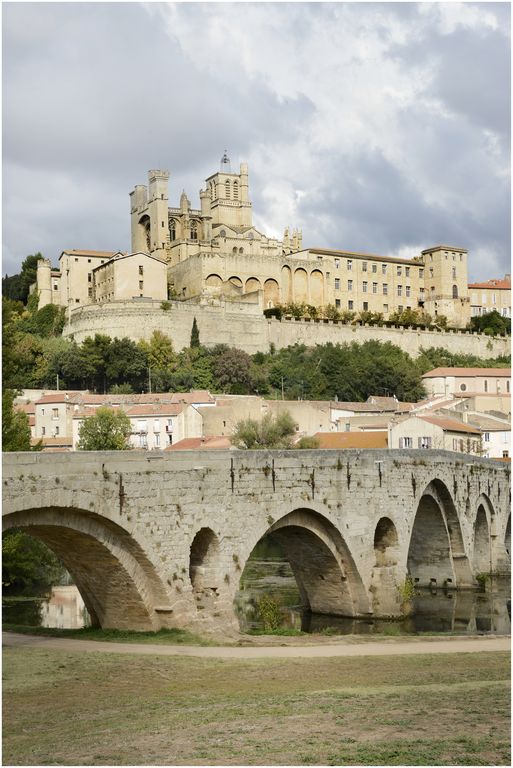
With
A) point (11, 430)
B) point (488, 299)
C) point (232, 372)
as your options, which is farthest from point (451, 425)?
point (488, 299)

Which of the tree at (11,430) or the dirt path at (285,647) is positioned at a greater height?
the tree at (11,430)

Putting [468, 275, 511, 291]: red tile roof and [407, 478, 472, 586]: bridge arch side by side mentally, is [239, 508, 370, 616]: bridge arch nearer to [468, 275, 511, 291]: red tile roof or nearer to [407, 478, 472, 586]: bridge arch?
[407, 478, 472, 586]: bridge arch

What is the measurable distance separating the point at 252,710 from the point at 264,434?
41732 mm

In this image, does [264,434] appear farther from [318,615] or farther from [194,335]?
[318,615]

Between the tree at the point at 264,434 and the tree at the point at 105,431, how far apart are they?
5582 mm

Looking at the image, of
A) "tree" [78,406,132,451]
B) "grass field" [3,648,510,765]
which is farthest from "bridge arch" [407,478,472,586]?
"tree" [78,406,132,451]

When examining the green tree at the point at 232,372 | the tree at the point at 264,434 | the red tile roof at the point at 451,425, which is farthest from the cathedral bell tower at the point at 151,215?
the red tile roof at the point at 451,425

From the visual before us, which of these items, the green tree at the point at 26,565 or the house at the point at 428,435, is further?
the house at the point at 428,435

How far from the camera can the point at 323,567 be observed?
25.9 meters

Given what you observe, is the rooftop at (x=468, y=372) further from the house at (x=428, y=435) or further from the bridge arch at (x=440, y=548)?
the bridge arch at (x=440, y=548)

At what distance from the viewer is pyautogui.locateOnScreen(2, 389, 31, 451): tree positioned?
2889cm

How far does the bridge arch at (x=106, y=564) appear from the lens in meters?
18.3

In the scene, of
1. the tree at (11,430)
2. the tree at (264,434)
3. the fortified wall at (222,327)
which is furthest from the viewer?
the fortified wall at (222,327)

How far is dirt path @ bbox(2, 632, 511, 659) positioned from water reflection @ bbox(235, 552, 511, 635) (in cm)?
256
